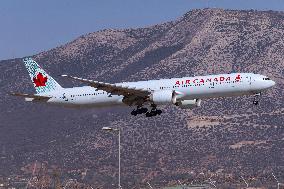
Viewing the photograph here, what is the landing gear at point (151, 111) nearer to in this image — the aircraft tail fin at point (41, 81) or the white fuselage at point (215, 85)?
the white fuselage at point (215, 85)

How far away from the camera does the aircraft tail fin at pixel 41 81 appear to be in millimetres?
117312

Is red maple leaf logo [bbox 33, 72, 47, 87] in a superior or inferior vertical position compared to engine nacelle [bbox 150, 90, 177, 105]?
superior

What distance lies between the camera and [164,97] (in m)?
99.5

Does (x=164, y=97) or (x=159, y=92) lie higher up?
(x=159, y=92)

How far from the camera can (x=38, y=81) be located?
119500mm

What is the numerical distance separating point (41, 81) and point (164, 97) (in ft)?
91.0

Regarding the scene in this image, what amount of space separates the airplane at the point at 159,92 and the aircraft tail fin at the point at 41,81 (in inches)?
155

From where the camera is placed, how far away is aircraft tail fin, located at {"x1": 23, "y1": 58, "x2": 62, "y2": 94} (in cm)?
11731

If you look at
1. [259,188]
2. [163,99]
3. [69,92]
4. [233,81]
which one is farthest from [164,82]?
[259,188]

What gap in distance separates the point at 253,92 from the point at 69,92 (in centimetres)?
2938

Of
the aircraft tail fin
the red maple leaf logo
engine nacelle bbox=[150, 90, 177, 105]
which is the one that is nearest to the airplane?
engine nacelle bbox=[150, 90, 177, 105]

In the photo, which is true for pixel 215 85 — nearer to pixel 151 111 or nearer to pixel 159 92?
pixel 159 92

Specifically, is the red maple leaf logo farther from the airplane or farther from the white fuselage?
the white fuselage

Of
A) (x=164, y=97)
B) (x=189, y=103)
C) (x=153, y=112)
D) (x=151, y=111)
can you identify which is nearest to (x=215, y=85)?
(x=164, y=97)
